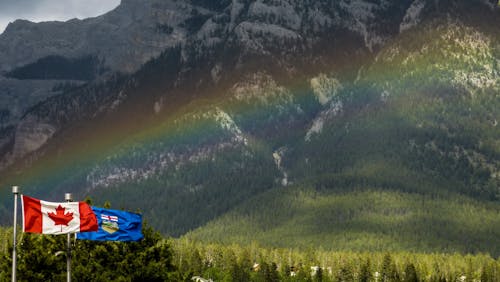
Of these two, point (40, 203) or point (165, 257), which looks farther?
point (165, 257)

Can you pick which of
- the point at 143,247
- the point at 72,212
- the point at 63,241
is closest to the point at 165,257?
the point at 143,247

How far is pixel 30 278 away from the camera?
9819 centimetres

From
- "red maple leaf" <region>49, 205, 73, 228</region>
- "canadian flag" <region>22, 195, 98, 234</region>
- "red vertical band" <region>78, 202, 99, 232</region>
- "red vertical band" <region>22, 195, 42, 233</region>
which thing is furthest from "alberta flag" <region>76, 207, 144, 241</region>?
"red vertical band" <region>22, 195, 42, 233</region>

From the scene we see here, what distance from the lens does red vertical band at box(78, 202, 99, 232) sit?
77438 millimetres

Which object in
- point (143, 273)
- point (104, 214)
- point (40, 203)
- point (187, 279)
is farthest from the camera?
point (187, 279)

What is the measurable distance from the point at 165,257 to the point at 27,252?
1650 cm

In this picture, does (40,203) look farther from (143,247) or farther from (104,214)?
(143,247)

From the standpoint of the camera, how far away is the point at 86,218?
7775cm

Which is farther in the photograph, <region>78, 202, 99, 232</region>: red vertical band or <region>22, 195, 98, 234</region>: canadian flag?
<region>78, 202, 99, 232</region>: red vertical band

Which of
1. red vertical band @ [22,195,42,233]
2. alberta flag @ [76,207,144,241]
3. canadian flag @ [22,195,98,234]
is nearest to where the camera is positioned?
red vertical band @ [22,195,42,233]

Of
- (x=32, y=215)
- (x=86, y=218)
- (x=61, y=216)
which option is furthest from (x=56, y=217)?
(x=86, y=218)

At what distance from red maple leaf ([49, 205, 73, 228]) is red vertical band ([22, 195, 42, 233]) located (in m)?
1.25

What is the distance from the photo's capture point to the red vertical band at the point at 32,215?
71438 millimetres

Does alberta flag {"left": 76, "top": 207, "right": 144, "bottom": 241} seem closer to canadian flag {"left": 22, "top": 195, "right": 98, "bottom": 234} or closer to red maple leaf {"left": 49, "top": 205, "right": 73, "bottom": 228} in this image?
canadian flag {"left": 22, "top": 195, "right": 98, "bottom": 234}
